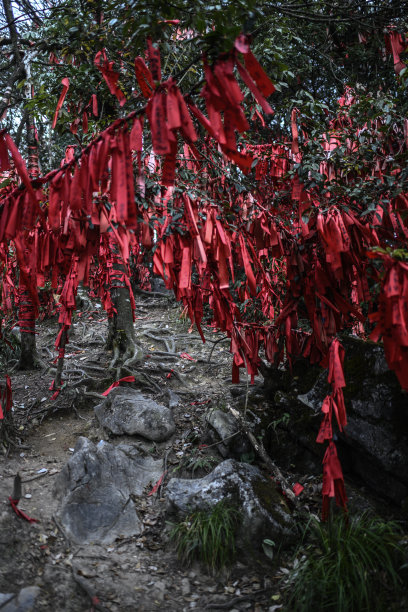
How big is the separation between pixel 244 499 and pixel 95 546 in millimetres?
999

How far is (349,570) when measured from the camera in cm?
196

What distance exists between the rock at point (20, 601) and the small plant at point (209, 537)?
2.82 feet

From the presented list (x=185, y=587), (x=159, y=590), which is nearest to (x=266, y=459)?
(x=185, y=587)

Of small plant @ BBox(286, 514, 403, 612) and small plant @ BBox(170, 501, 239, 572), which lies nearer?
small plant @ BBox(286, 514, 403, 612)

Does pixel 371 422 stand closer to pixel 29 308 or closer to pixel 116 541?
pixel 116 541

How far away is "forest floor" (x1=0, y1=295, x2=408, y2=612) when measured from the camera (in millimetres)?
2102

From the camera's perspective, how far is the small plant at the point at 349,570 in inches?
73.3

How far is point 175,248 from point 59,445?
8.35 ft

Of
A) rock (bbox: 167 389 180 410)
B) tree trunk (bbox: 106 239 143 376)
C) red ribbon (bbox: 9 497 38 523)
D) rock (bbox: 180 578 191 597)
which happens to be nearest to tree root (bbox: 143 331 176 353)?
tree trunk (bbox: 106 239 143 376)

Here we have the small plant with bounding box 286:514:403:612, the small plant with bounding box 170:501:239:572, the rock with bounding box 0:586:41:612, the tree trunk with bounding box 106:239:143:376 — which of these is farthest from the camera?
the tree trunk with bounding box 106:239:143:376

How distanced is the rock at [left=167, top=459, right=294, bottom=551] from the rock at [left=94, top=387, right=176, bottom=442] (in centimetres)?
97

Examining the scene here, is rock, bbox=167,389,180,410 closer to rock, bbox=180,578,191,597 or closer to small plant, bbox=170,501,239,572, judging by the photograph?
small plant, bbox=170,501,239,572

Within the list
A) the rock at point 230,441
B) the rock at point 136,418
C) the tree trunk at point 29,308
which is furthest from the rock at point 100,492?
the tree trunk at point 29,308

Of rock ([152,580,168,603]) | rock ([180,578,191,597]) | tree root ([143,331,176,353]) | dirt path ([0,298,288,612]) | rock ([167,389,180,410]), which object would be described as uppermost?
tree root ([143,331,176,353])
